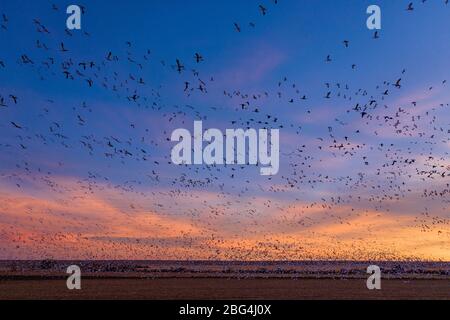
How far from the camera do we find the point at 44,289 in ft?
125
